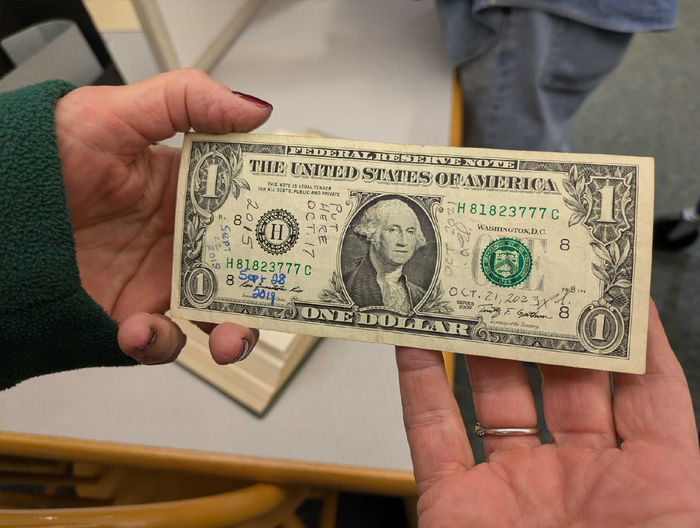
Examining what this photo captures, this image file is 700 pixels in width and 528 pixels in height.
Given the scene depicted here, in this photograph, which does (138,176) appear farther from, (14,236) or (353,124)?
(353,124)

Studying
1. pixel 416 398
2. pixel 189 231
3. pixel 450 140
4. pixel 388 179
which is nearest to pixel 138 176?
pixel 189 231

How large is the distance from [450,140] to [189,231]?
0.59 m

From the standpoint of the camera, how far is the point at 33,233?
510 mm

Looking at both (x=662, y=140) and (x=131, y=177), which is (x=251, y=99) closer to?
(x=131, y=177)

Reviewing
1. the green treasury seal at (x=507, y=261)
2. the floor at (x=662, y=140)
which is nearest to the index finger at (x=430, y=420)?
the green treasury seal at (x=507, y=261)

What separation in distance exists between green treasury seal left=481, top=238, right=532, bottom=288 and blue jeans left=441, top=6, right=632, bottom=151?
0.52 metres

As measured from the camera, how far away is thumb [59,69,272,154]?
0.54 m

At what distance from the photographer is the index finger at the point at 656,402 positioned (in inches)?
20.1

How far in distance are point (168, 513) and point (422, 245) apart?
45 cm

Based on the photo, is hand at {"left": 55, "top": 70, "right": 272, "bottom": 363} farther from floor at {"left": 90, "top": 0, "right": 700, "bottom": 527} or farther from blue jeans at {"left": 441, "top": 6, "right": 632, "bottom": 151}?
floor at {"left": 90, "top": 0, "right": 700, "bottom": 527}

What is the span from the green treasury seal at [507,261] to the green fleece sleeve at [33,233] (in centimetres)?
52

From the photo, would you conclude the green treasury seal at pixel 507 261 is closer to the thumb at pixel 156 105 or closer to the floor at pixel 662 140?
the thumb at pixel 156 105

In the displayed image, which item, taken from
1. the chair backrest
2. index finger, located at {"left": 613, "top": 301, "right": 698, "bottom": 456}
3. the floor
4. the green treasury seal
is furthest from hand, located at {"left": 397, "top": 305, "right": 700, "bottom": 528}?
the floor

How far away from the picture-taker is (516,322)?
0.57 meters
